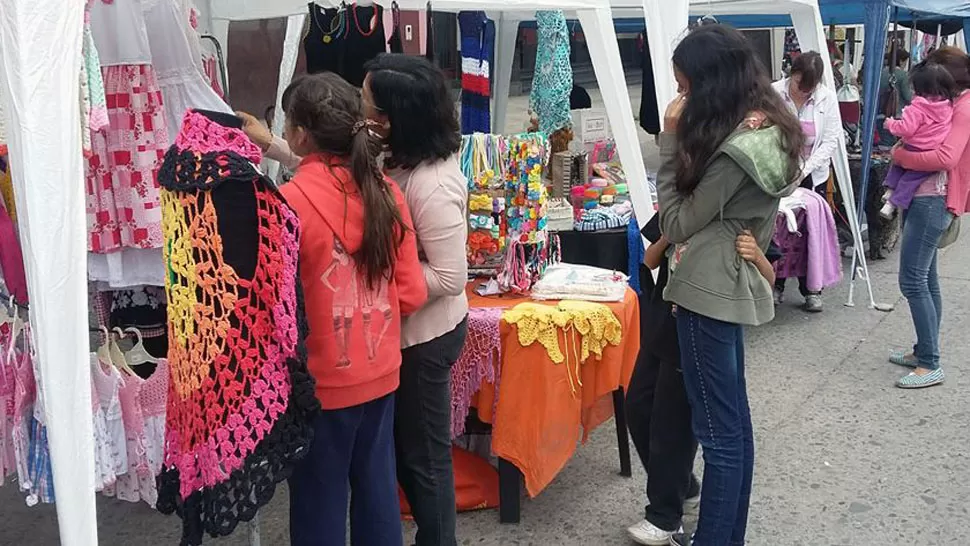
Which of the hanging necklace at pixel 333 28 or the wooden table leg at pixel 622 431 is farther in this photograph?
the hanging necklace at pixel 333 28

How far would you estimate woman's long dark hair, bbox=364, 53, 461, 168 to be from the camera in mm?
2180

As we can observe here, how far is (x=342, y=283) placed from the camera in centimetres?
197

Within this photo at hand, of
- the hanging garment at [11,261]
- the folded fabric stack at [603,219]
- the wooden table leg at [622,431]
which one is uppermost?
the hanging garment at [11,261]

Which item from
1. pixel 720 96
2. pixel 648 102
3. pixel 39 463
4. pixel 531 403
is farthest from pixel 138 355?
pixel 648 102

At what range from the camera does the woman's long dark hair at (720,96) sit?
7.14ft

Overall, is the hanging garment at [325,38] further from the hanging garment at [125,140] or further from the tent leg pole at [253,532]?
the tent leg pole at [253,532]

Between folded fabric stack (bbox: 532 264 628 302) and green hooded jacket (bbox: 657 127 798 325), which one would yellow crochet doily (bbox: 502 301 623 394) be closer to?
folded fabric stack (bbox: 532 264 628 302)

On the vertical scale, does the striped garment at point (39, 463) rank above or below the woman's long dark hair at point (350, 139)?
below

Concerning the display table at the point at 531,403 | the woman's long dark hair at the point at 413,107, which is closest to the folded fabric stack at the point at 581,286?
the display table at the point at 531,403

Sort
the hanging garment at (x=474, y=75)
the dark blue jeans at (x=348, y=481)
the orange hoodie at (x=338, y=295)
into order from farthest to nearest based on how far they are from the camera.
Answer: the hanging garment at (x=474, y=75), the dark blue jeans at (x=348, y=481), the orange hoodie at (x=338, y=295)

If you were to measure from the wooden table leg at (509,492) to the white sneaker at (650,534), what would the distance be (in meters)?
0.43

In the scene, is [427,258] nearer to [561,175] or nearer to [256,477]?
[256,477]

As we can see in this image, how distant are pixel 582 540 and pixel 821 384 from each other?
2.04m

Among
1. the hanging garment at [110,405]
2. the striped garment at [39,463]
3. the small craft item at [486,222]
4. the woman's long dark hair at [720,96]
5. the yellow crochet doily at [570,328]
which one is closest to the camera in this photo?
the woman's long dark hair at [720,96]
